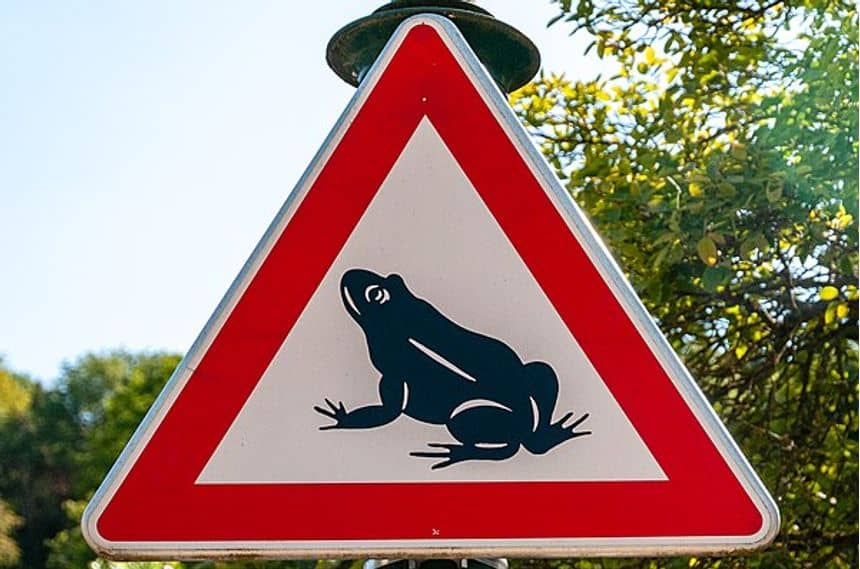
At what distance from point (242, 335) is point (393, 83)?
37 cm

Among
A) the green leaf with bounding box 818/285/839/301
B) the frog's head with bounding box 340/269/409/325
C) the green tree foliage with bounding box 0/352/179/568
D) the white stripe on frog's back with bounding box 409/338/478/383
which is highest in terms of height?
the frog's head with bounding box 340/269/409/325

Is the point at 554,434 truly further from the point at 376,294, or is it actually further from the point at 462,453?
the point at 376,294

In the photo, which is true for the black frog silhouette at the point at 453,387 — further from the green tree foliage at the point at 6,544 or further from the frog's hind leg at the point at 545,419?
the green tree foliage at the point at 6,544

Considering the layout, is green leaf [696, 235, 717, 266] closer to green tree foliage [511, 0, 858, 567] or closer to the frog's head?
green tree foliage [511, 0, 858, 567]

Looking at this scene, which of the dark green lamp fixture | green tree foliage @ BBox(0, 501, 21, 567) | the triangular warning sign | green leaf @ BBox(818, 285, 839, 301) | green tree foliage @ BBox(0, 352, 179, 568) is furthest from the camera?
green tree foliage @ BBox(0, 352, 179, 568)

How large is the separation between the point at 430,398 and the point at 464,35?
58 cm

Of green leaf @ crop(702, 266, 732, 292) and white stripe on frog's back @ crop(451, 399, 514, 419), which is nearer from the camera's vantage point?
white stripe on frog's back @ crop(451, 399, 514, 419)

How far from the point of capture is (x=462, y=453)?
127cm

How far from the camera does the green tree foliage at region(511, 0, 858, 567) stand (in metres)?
3.39

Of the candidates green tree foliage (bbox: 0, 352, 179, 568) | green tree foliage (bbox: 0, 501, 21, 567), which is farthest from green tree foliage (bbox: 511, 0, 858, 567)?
green tree foliage (bbox: 0, 501, 21, 567)

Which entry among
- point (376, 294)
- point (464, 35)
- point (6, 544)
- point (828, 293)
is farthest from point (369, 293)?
point (6, 544)

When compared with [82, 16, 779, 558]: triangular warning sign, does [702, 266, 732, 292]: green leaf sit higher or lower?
lower

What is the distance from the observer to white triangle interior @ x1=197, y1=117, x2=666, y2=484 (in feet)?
4.20

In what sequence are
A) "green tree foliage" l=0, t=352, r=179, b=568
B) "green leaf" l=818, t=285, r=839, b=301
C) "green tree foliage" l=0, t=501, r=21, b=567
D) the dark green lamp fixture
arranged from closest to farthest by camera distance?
the dark green lamp fixture
"green leaf" l=818, t=285, r=839, b=301
"green tree foliage" l=0, t=501, r=21, b=567
"green tree foliage" l=0, t=352, r=179, b=568
